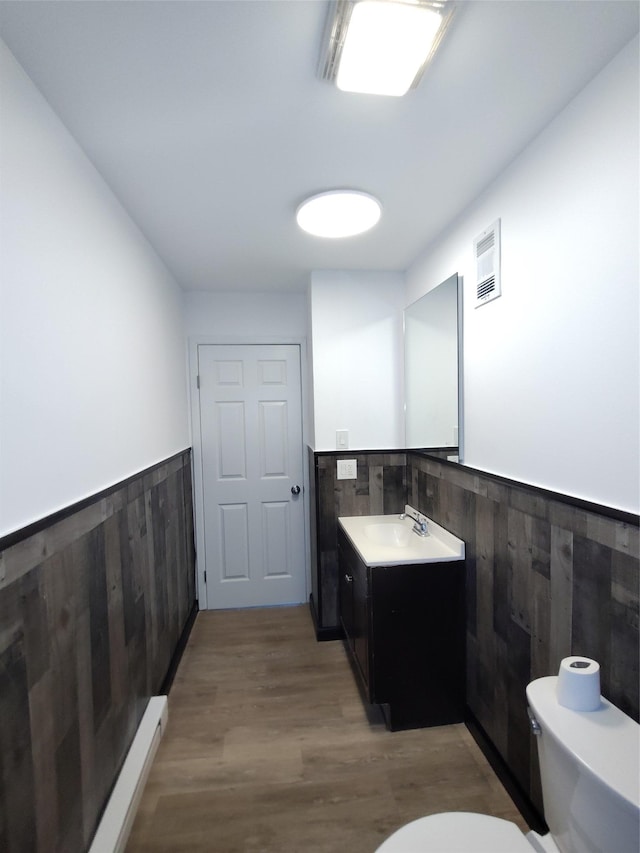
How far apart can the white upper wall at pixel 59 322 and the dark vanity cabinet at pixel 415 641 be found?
1.24 metres

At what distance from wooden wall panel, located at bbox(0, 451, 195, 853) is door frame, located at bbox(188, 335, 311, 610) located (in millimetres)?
986

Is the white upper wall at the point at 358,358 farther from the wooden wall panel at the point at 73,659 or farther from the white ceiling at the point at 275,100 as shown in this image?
the wooden wall panel at the point at 73,659

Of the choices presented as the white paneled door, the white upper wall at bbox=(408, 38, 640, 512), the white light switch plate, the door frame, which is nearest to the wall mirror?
the white upper wall at bbox=(408, 38, 640, 512)

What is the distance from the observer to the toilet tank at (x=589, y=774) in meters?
0.78

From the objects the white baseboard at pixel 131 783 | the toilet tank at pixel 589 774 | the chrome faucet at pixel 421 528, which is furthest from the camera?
the chrome faucet at pixel 421 528

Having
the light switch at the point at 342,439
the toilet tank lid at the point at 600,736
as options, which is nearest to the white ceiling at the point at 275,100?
the light switch at the point at 342,439

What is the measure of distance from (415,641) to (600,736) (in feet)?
3.10

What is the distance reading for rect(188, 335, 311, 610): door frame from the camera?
114 inches

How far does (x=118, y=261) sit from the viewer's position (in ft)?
5.20

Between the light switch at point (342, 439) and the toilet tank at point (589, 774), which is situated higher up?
the light switch at point (342, 439)

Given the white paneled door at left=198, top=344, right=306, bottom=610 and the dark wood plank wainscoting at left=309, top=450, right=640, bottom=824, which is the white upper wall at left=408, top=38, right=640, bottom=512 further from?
the white paneled door at left=198, top=344, right=306, bottom=610

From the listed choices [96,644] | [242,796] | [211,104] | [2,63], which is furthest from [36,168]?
[242,796]

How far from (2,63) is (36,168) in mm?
202

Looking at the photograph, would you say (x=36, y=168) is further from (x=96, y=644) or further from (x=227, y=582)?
(x=227, y=582)
